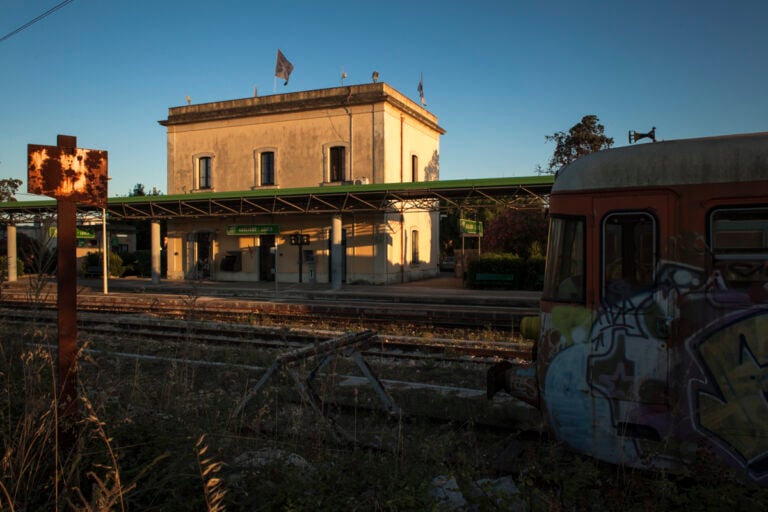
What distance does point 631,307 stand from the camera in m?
4.61

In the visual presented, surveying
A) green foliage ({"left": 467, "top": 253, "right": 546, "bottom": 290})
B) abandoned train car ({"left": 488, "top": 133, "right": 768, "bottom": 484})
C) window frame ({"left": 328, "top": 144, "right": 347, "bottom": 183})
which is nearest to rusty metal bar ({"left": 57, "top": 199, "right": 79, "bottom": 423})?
abandoned train car ({"left": 488, "top": 133, "right": 768, "bottom": 484})

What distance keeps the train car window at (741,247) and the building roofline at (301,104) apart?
89.2 feet

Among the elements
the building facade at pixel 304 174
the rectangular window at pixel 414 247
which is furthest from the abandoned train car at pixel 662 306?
the rectangular window at pixel 414 247

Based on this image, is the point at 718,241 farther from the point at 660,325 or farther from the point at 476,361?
the point at 476,361

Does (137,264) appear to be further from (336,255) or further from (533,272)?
(533,272)

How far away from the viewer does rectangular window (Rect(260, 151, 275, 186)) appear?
34188mm

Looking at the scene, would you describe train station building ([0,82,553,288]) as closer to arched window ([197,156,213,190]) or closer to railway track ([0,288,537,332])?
arched window ([197,156,213,190])

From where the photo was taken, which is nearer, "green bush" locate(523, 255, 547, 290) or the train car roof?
the train car roof

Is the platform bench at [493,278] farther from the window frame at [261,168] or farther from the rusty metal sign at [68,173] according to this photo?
the rusty metal sign at [68,173]

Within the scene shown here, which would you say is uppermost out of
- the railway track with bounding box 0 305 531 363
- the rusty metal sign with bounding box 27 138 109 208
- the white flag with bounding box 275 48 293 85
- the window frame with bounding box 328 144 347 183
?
the white flag with bounding box 275 48 293 85

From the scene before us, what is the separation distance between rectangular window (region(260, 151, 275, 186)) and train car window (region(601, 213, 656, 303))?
31060 millimetres

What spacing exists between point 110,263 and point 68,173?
36.7 meters

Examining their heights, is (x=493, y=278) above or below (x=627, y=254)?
below

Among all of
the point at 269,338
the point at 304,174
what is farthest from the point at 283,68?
the point at 269,338
